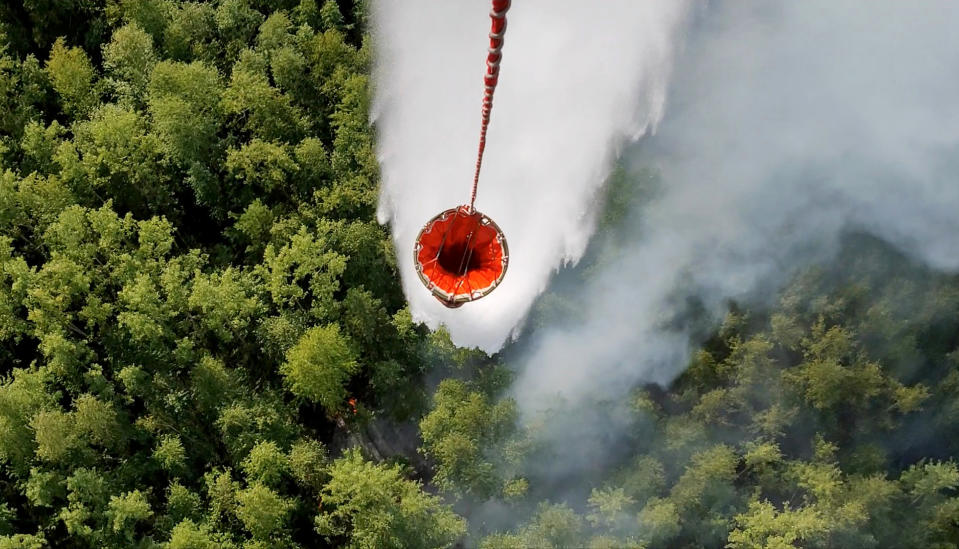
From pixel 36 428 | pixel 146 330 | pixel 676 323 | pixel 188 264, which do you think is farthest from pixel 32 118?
pixel 676 323

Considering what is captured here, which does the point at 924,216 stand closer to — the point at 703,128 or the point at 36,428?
the point at 703,128

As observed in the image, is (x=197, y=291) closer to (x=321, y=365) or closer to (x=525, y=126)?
(x=321, y=365)

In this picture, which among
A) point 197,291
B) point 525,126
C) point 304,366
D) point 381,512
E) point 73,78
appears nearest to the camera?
point 381,512

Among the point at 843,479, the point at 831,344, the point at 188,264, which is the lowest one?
the point at 843,479

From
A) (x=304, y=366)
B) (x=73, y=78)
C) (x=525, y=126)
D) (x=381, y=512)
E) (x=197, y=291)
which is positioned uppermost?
(x=73, y=78)

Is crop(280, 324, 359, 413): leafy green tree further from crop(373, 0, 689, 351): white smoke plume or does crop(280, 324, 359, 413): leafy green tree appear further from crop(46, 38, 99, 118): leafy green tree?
crop(46, 38, 99, 118): leafy green tree

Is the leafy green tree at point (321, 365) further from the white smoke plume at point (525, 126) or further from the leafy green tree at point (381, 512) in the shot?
the white smoke plume at point (525, 126)

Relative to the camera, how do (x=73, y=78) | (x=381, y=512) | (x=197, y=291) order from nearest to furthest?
1. (x=381, y=512)
2. (x=197, y=291)
3. (x=73, y=78)

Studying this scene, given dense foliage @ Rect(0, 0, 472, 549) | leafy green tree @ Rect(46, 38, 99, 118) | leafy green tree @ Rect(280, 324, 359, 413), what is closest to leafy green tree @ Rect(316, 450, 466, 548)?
dense foliage @ Rect(0, 0, 472, 549)

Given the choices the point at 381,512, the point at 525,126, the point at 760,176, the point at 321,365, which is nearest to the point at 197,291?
the point at 321,365
